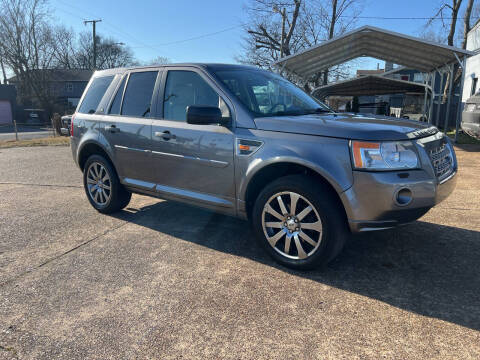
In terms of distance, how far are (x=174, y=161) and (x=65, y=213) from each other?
2.21 metres

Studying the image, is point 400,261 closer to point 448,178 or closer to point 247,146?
point 448,178

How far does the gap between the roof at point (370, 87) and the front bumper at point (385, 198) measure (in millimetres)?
15071

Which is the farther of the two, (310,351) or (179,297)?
(179,297)

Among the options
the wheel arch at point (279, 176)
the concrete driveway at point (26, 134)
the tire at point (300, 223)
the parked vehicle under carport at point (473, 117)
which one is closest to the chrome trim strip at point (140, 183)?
the wheel arch at point (279, 176)

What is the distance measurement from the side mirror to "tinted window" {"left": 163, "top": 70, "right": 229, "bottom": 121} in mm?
305

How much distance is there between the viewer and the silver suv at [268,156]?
2801 millimetres

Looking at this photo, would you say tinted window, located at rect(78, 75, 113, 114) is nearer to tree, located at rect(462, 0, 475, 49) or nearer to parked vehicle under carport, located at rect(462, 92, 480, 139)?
parked vehicle under carport, located at rect(462, 92, 480, 139)

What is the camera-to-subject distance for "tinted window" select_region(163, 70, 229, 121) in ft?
12.2

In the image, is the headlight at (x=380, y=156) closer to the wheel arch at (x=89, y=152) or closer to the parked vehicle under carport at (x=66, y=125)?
the wheel arch at (x=89, y=152)

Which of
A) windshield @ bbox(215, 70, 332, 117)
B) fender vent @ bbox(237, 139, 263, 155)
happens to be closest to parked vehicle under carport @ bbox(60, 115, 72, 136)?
windshield @ bbox(215, 70, 332, 117)

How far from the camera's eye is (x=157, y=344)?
229 centimetres

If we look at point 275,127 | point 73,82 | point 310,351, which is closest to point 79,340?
point 310,351

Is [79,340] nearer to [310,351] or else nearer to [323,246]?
[310,351]

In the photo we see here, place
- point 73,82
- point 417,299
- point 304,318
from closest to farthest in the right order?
point 304,318 < point 417,299 < point 73,82
